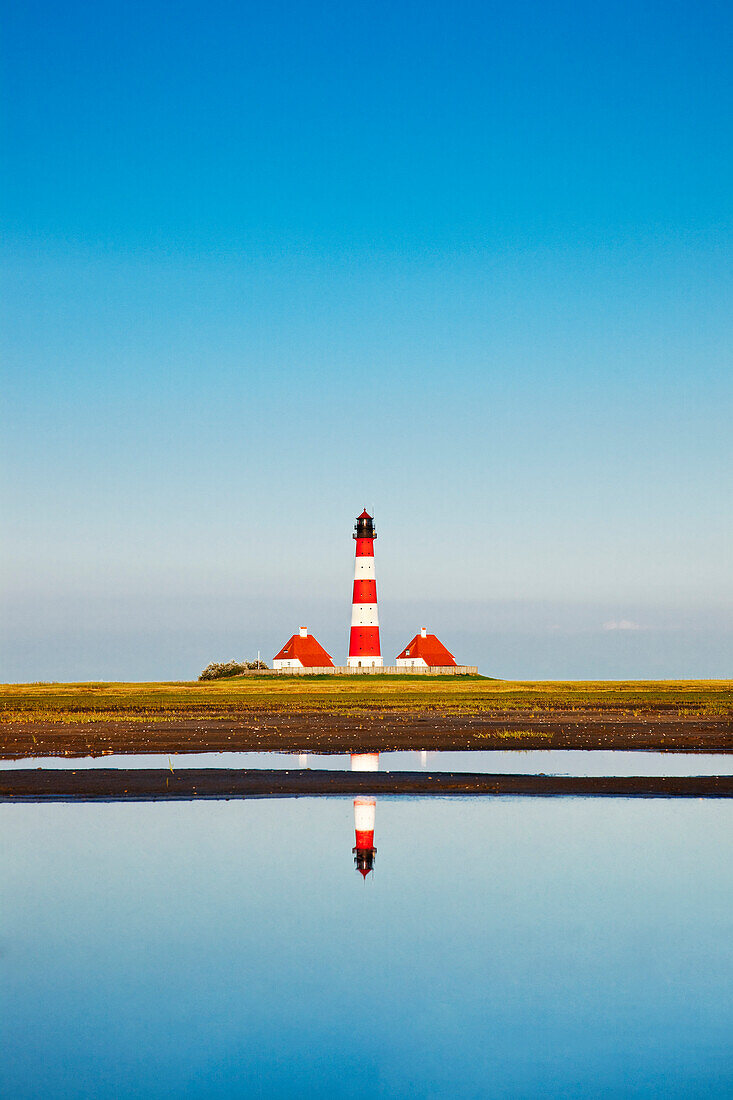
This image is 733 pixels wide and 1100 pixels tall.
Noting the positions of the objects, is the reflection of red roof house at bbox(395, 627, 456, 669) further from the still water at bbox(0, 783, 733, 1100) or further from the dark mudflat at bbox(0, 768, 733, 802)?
the still water at bbox(0, 783, 733, 1100)

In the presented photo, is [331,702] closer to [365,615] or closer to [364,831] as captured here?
[365,615]

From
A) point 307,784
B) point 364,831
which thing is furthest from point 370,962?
point 307,784

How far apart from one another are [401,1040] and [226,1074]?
1662 millimetres

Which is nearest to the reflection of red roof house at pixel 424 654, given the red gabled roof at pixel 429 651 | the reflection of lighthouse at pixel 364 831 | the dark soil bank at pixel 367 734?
the red gabled roof at pixel 429 651

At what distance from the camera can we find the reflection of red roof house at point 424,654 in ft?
332

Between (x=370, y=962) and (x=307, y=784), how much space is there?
12019 mm

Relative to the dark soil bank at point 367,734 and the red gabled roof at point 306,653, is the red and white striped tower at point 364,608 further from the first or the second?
the dark soil bank at point 367,734

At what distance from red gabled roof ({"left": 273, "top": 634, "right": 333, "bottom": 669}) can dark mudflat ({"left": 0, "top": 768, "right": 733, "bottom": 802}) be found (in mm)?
73521

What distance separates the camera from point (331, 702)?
202ft

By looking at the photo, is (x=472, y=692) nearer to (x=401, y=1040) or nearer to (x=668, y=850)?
(x=668, y=850)

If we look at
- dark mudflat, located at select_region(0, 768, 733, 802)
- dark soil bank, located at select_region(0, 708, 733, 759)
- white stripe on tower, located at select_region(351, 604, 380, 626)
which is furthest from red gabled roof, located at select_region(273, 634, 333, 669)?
dark mudflat, located at select_region(0, 768, 733, 802)

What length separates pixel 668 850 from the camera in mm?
16906

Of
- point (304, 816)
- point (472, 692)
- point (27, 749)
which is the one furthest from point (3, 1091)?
point (472, 692)

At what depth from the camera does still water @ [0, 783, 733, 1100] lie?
8797 mm
